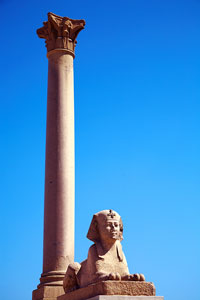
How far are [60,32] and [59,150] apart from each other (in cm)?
758

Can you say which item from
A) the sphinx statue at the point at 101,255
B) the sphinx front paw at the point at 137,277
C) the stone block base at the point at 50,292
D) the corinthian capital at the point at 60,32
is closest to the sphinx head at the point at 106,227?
the sphinx statue at the point at 101,255

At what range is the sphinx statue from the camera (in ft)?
Result: 56.8

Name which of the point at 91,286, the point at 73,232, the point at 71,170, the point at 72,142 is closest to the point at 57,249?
the point at 73,232

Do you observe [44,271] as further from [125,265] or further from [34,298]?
[125,265]

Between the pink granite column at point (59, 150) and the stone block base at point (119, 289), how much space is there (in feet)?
23.0

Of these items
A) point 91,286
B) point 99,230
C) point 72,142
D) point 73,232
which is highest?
point 72,142

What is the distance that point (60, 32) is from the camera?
2850 centimetres

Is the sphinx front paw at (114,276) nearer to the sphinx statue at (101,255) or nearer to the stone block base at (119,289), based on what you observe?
the stone block base at (119,289)

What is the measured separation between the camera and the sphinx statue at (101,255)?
17.3 metres

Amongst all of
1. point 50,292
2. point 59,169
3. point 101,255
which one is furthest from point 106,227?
point 59,169

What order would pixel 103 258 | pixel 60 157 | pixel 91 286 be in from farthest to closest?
1. pixel 60 157
2. pixel 103 258
3. pixel 91 286

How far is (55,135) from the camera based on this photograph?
85.3 feet

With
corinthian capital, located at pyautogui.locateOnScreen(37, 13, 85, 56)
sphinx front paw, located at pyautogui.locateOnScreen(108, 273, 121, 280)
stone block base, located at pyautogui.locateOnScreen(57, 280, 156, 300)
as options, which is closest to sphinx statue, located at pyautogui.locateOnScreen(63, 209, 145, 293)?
stone block base, located at pyautogui.locateOnScreen(57, 280, 156, 300)

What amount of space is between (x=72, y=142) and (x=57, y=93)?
2.95 meters
